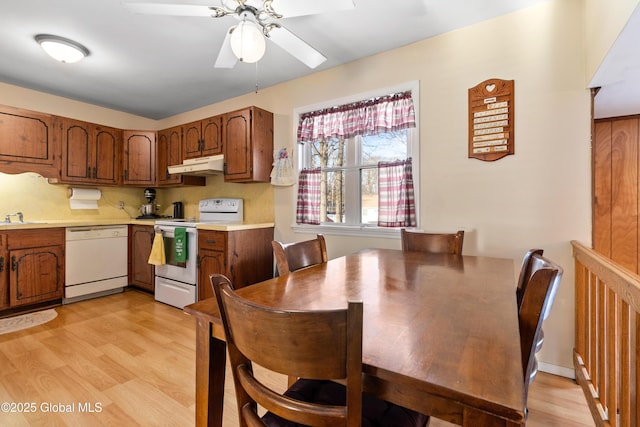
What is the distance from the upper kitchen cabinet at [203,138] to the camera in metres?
3.37

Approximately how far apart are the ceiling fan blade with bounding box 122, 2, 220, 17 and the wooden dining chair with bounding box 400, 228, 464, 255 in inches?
72.7

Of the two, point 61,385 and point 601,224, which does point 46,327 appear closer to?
point 61,385

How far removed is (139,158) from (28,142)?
3.57ft

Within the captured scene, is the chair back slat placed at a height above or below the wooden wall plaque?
below

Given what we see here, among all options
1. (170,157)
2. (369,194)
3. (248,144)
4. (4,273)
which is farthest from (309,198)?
(4,273)

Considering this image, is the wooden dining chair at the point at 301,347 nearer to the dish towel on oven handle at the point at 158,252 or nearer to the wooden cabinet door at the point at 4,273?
the dish towel on oven handle at the point at 158,252

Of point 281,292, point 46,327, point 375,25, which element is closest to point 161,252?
point 46,327

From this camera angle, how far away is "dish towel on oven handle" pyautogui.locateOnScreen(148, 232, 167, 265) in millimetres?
3189

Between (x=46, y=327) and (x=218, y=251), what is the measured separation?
1619 mm

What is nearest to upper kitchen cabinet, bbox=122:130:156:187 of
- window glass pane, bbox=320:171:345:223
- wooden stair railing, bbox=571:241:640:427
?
window glass pane, bbox=320:171:345:223

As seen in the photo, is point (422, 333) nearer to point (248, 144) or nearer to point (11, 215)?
point (248, 144)

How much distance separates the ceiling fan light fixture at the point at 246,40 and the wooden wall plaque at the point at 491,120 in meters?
1.58

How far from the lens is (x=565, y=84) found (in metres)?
1.89

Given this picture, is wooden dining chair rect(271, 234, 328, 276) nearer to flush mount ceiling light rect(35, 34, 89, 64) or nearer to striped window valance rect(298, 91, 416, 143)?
striped window valance rect(298, 91, 416, 143)
